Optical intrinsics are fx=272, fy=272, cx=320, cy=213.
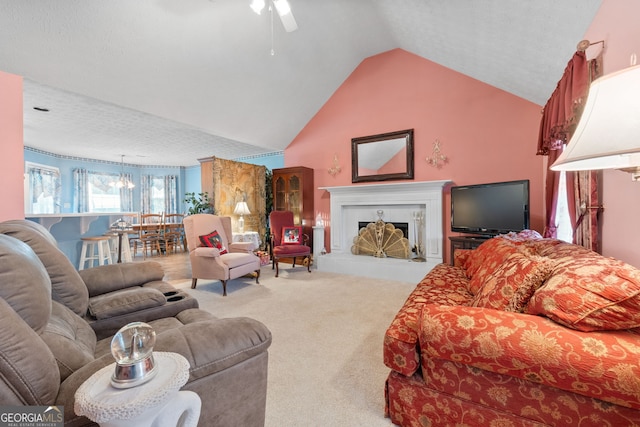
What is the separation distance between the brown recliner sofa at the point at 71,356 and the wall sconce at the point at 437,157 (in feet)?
12.8

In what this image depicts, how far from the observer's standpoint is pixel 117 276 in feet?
6.17

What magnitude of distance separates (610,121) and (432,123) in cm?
379

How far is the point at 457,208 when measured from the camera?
3762 millimetres

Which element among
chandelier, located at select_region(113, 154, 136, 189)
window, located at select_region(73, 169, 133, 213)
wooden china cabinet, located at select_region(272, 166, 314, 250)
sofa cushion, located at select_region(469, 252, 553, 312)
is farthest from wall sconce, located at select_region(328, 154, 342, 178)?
window, located at select_region(73, 169, 133, 213)

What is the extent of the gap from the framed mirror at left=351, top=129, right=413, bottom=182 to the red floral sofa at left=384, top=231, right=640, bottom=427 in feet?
10.5

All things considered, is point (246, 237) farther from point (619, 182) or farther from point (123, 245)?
point (619, 182)

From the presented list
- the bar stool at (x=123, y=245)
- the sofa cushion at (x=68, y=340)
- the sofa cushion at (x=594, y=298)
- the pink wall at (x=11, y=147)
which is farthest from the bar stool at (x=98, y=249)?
the sofa cushion at (x=594, y=298)

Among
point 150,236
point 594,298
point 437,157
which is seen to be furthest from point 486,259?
point 150,236

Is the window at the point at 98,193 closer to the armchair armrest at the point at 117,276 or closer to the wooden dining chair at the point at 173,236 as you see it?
the wooden dining chair at the point at 173,236

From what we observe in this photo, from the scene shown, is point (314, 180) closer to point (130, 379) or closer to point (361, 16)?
point (361, 16)

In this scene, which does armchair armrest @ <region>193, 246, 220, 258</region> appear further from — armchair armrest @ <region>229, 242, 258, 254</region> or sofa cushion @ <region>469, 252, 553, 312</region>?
sofa cushion @ <region>469, 252, 553, 312</region>

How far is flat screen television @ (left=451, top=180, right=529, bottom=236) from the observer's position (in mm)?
3139

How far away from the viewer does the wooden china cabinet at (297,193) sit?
5211 millimetres

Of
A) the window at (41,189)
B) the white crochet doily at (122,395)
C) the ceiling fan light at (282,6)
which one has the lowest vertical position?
the white crochet doily at (122,395)
